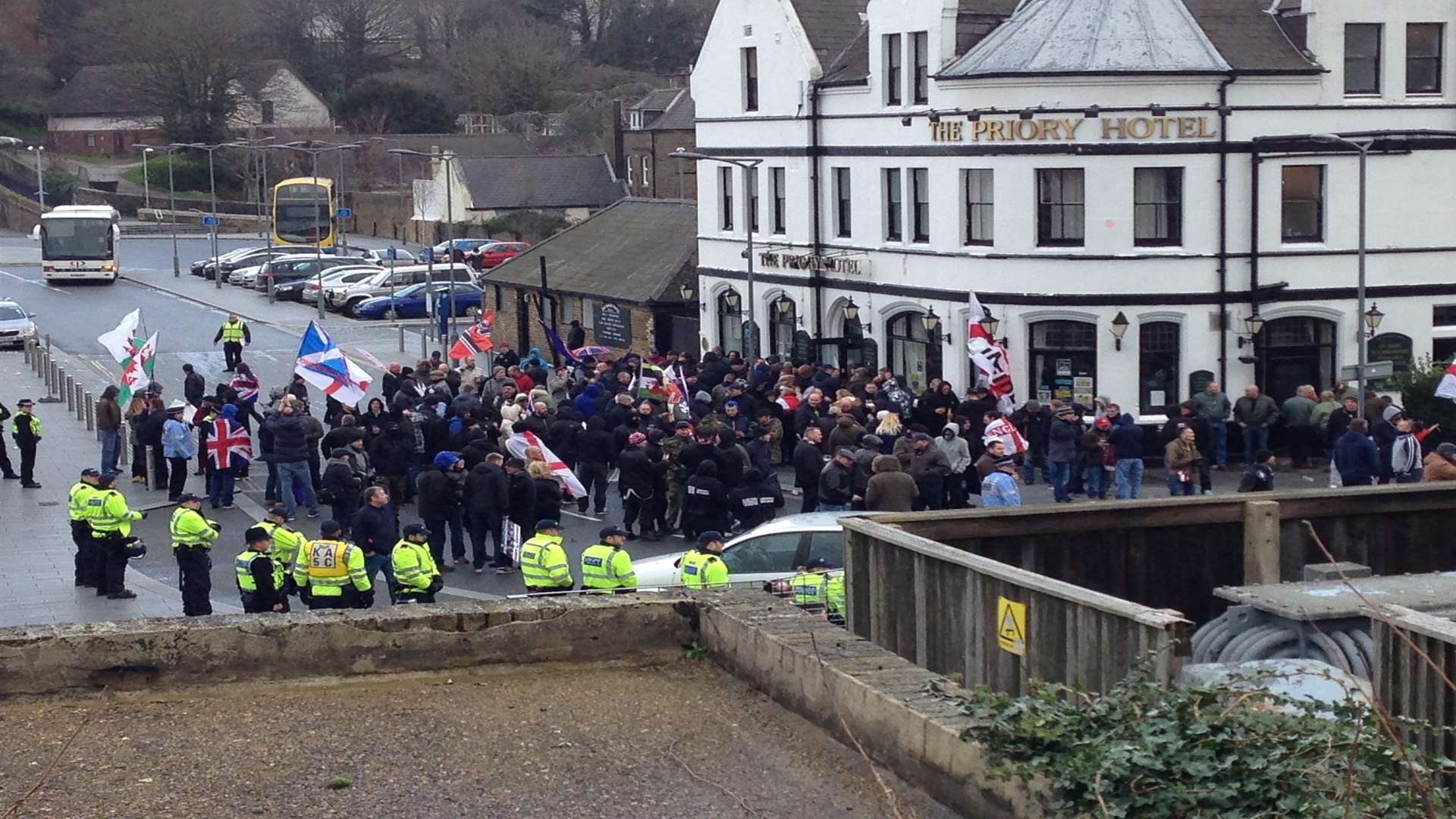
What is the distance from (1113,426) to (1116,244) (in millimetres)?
7308

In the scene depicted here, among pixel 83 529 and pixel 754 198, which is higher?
pixel 754 198

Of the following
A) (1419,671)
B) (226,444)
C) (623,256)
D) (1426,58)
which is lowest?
(226,444)

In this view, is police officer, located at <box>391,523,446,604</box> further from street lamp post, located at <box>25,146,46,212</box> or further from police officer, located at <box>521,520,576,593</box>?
street lamp post, located at <box>25,146,46,212</box>

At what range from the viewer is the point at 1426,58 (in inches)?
1271

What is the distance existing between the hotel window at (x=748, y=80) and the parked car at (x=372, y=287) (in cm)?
1942

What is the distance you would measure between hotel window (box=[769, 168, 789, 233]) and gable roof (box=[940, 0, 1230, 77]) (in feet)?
21.8

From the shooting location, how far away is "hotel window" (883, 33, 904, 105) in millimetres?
34844

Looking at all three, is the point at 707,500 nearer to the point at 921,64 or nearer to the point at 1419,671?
the point at 1419,671

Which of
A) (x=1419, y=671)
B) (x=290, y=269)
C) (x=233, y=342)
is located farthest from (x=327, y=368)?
(x=290, y=269)

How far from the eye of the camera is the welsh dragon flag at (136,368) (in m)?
28.0

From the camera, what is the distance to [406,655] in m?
9.72

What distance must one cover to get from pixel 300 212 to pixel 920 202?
46.7m

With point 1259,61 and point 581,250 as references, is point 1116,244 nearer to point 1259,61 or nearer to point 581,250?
point 1259,61

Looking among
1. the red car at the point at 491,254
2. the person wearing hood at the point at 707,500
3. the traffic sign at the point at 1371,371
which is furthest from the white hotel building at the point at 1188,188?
the red car at the point at 491,254
